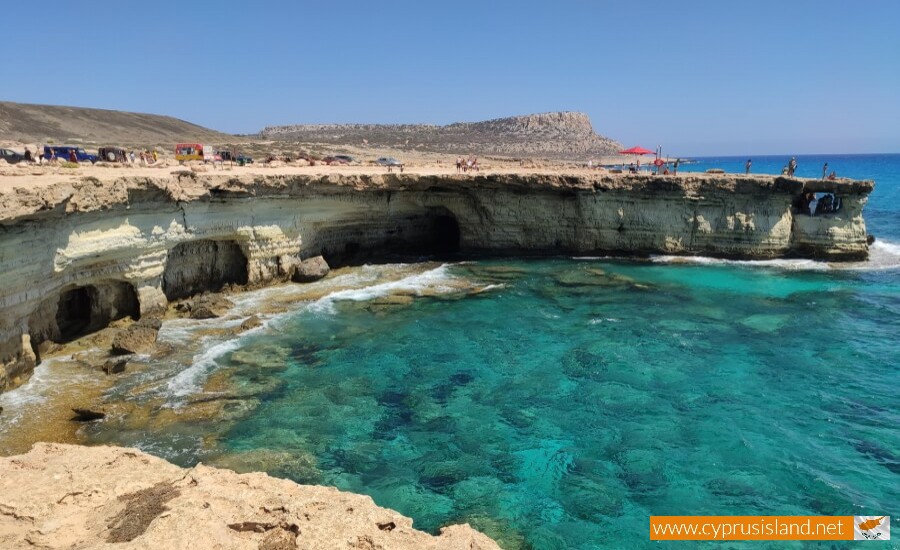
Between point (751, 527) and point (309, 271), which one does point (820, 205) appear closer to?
point (751, 527)

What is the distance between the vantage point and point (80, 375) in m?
15.0

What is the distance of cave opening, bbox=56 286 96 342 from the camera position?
1773cm

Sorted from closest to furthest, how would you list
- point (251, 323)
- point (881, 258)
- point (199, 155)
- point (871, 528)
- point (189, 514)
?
point (189, 514)
point (871, 528)
point (251, 323)
point (881, 258)
point (199, 155)

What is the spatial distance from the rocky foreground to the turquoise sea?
2.95 meters

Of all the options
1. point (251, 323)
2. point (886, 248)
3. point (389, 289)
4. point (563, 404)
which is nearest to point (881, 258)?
point (886, 248)

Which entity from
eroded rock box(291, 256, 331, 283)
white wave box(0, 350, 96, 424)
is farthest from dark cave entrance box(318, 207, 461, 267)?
white wave box(0, 350, 96, 424)

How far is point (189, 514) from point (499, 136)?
94850mm

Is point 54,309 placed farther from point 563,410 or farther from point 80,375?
point 563,410

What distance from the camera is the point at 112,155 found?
32000mm

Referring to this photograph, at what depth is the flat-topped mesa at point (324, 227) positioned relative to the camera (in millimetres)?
15258

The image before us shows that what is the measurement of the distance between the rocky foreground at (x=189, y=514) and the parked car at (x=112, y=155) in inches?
1093

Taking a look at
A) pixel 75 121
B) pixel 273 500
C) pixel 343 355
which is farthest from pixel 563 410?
pixel 75 121

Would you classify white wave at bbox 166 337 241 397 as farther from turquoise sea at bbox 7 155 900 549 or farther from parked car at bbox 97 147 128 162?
parked car at bbox 97 147 128 162

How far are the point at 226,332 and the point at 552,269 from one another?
15186mm
